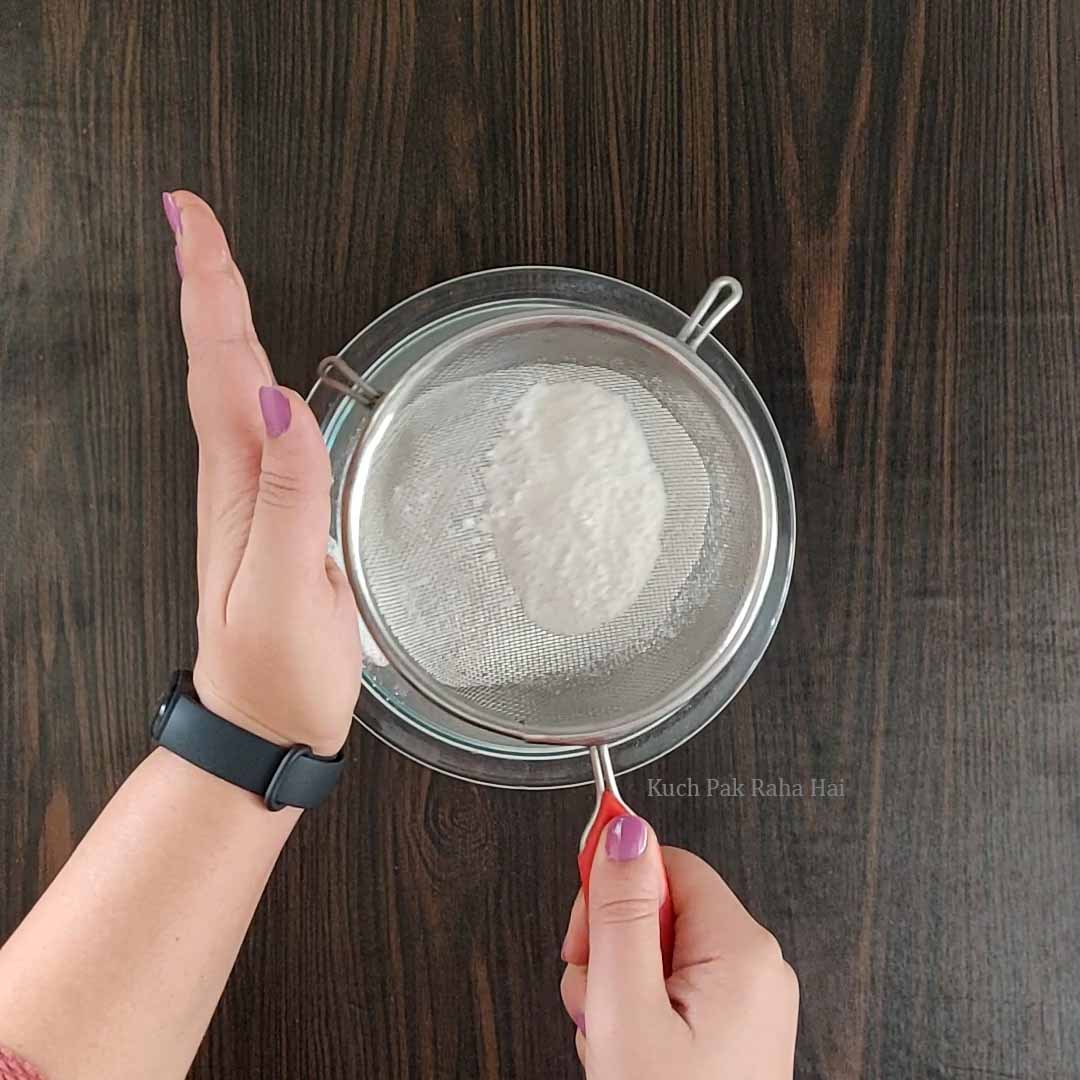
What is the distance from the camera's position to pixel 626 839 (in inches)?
19.2

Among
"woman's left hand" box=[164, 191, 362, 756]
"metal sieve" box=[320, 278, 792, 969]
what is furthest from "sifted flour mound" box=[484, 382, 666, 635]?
"woman's left hand" box=[164, 191, 362, 756]

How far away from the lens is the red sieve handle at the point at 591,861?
518 mm

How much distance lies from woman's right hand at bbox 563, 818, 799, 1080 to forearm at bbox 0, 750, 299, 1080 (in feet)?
0.61

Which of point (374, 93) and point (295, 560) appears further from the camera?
point (374, 93)

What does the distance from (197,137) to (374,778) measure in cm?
42

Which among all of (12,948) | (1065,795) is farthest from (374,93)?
(1065,795)

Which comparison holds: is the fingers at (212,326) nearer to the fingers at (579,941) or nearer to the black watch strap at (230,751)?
the black watch strap at (230,751)

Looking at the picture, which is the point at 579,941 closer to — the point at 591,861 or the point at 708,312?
the point at 591,861

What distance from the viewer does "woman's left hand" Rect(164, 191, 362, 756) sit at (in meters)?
0.45

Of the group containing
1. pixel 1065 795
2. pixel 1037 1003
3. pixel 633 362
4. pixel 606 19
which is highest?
pixel 606 19

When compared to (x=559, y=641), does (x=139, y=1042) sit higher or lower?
lower

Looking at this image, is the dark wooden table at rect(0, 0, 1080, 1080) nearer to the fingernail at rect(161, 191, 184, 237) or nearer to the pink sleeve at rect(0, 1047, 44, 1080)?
the fingernail at rect(161, 191, 184, 237)

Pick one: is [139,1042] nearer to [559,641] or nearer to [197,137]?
[559,641]

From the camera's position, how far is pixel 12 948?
0.47 metres
